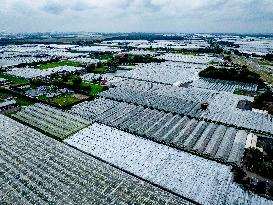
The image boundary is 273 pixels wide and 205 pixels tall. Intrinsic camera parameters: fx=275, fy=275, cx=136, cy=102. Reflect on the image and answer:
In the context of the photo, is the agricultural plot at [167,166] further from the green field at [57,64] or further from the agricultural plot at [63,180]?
the green field at [57,64]

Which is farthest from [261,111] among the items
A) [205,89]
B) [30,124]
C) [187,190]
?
[30,124]

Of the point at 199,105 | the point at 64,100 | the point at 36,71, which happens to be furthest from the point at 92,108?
the point at 36,71

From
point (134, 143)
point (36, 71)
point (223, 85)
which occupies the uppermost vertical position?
A: point (134, 143)

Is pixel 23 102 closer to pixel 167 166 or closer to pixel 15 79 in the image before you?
pixel 15 79

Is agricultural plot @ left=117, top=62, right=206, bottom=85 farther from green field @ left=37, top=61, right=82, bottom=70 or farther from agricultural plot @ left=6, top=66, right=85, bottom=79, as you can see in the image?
green field @ left=37, top=61, right=82, bottom=70

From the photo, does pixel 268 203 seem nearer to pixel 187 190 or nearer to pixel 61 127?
pixel 187 190

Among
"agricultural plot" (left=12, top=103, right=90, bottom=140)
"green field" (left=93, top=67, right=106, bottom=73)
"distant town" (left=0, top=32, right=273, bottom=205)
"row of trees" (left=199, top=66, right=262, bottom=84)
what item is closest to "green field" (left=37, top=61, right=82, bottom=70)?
"green field" (left=93, top=67, right=106, bottom=73)

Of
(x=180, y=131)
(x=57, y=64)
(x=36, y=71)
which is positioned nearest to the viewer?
(x=180, y=131)
